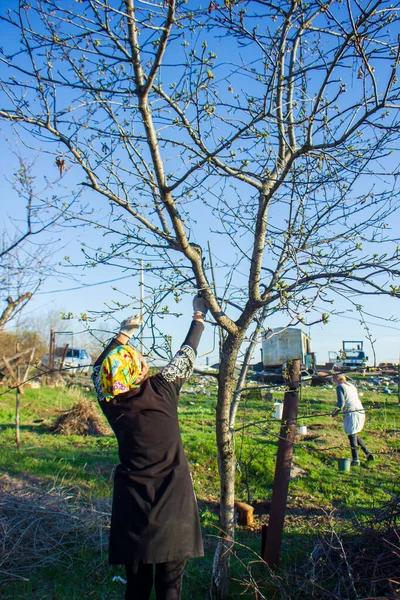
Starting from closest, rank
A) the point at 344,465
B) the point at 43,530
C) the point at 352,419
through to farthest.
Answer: the point at 43,530
the point at 344,465
the point at 352,419

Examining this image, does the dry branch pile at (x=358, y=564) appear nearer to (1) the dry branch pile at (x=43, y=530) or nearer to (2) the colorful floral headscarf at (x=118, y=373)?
(2) the colorful floral headscarf at (x=118, y=373)

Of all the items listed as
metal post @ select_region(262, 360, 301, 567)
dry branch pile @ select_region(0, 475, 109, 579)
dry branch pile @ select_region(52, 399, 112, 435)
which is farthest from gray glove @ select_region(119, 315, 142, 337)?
dry branch pile @ select_region(52, 399, 112, 435)

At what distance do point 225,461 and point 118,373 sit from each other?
1385 millimetres

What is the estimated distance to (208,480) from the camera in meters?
7.29

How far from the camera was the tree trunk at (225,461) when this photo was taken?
3.76 m

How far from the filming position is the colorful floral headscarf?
2881 millimetres

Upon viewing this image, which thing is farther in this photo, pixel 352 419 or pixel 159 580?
pixel 352 419

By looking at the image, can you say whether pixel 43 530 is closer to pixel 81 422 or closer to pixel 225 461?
pixel 225 461

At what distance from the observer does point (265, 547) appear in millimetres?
4109

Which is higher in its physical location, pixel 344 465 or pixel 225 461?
pixel 225 461

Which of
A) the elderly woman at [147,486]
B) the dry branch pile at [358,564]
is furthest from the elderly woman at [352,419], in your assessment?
the elderly woman at [147,486]

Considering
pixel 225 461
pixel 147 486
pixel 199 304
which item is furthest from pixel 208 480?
pixel 147 486

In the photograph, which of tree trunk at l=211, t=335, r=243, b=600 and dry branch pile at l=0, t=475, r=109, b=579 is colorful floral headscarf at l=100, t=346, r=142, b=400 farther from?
dry branch pile at l=0, t=475, r=109, b=579

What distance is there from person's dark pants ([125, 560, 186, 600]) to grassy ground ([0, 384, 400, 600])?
0.53 meters
